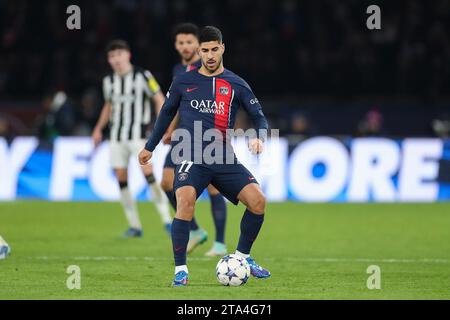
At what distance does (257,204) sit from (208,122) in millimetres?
774

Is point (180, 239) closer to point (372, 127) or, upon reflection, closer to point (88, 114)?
point (372, 127)

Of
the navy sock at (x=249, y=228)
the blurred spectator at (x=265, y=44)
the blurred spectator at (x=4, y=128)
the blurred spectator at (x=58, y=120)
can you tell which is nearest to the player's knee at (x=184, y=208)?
the navy sock at (x=249, y=228)

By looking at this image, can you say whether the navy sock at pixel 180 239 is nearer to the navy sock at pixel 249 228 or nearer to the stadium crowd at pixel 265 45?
the navy sock at pixel 249 228

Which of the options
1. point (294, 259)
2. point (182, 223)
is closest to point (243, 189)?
point (182, 223)

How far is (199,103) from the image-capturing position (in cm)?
841

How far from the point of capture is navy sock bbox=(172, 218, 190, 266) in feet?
26.8

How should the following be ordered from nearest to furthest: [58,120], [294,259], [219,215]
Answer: [294,259] < [219,215] < [58,120]

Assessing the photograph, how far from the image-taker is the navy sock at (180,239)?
322 inches

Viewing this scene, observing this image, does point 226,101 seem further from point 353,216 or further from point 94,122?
point 94,122

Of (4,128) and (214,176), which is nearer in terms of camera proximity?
(214,176)
